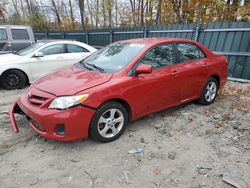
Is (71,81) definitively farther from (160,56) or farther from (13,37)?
(13,37)

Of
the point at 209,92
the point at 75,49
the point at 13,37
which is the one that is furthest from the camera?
the point at 13,37

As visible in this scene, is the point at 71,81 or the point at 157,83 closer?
the point at 71,81

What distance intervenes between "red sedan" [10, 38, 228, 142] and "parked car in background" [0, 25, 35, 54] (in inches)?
261

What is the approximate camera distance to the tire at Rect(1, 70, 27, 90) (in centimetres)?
629

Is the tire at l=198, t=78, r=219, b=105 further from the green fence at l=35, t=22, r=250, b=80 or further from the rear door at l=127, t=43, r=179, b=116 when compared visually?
the green fence at l=35, t=22, r=250, b=80

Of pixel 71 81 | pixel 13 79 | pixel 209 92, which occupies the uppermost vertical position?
pixel 71 81

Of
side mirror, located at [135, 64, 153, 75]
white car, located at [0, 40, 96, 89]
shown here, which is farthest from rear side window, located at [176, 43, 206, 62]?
white car, located at [0, 40, 96, 89]

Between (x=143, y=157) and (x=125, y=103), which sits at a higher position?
(x=125, y=103)

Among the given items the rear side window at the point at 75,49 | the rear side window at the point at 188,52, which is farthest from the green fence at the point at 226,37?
the rear side window at the point at 75,49

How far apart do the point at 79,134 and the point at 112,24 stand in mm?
17663

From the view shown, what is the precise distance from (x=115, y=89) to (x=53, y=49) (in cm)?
438

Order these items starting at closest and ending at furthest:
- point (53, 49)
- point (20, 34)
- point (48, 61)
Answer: point (48, 61) → point (53, 49) → point (20, 34)

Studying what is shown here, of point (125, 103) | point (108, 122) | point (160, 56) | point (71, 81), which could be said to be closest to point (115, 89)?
point (125, 103)

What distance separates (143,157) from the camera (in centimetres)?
312
